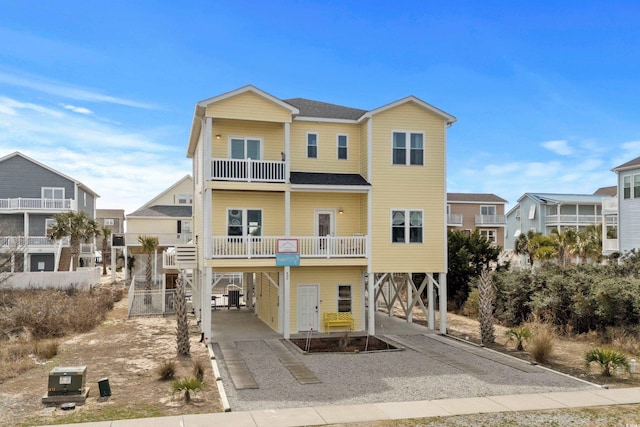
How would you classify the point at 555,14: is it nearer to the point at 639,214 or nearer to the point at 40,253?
the point at 639,214

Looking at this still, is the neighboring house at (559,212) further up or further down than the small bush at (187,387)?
further up

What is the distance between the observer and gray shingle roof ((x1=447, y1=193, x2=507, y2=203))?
187 feet

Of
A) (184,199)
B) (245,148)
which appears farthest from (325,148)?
(184,199)

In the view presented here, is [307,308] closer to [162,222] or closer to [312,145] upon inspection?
[312,145]

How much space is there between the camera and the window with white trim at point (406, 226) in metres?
22.3

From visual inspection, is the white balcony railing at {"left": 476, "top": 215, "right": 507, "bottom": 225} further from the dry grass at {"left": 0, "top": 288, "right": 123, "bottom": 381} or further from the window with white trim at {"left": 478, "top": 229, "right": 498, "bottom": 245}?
the dry grass at {"left": 0, "top": 288, "right": 123, "bottom": 381}

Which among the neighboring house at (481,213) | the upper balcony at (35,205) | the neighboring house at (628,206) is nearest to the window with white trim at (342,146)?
the neighboring house at (628,206)

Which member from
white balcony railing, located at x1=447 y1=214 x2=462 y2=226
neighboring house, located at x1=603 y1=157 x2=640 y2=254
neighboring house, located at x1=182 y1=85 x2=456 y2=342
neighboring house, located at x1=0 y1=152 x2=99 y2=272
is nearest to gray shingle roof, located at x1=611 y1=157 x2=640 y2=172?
neighboring house, located at x1=603 y1=157 x2=640 y2=254

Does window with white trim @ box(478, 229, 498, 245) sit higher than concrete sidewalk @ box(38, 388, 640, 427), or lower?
higher

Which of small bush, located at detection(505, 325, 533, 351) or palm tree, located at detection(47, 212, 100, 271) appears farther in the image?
palm tree, located at detection(47, 212, 100, 271)

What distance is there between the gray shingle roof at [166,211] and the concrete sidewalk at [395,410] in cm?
3519

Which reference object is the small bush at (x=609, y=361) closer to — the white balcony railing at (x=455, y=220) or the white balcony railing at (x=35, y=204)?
the white balcony railing at (x=455, y=220)

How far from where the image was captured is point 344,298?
2312 centimetres

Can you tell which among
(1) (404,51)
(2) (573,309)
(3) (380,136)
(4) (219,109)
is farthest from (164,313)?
(2) (573,309)
